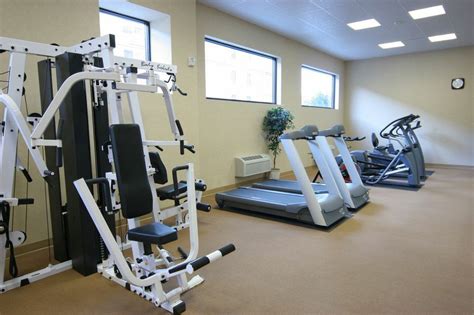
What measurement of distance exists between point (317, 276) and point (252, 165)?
3337 mm

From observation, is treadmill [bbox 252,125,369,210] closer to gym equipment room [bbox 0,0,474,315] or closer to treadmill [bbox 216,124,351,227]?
gym equipment room [bbox 0,0,474,315]

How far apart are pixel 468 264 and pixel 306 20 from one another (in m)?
4.43

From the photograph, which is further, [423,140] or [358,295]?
[423,140]

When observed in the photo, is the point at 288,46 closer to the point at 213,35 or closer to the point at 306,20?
the point at 306,20

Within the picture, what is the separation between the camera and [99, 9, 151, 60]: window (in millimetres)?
3939

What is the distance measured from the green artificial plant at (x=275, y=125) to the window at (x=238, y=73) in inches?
15.2

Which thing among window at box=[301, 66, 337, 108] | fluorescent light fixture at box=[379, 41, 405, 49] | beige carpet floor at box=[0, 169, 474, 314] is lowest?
beige carpet floor at box=[0, 169, 474, 314]

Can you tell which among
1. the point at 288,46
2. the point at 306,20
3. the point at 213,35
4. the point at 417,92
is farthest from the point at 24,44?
the point at 417,92

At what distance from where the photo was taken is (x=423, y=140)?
8344mm

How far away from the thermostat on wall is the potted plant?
458 cm

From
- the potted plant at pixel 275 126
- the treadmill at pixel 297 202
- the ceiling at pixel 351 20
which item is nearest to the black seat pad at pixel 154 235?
the treadmill at pixel 297 202

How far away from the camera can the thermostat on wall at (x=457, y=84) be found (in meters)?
7.75

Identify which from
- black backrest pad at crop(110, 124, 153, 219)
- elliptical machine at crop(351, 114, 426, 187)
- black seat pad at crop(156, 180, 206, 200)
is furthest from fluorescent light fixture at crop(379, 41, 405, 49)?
black backrest pad at crop(110, 124, 153, 219)

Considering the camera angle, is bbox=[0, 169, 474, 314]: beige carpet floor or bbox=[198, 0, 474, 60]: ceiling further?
bbox=[198, 0, 474, 60]: ceiling
